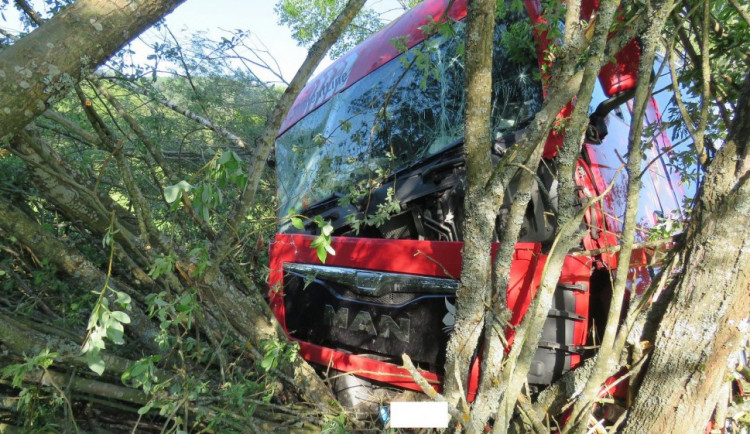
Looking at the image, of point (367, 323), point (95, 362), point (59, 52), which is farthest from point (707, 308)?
point (59, 52)

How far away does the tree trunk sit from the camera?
195 cm

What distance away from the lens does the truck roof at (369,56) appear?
327cm

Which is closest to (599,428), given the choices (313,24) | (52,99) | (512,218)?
(512,218)

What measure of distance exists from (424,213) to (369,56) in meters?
1.38

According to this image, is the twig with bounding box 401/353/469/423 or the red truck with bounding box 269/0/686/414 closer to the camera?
the twig with bounding box 401/353/469/423

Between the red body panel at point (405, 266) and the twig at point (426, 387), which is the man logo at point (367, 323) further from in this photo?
the twig at point (426, 387)

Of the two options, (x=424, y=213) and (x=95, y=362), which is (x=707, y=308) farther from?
(x=95, y=362)

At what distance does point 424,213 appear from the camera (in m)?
2.86

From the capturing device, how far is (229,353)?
2.91m

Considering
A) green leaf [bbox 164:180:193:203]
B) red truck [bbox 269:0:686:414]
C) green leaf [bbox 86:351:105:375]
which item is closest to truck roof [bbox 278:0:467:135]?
red truck [bbox 269:0:686:414]

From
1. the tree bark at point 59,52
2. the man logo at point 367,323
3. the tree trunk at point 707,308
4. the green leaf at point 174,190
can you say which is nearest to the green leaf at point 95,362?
the green leaf at point 174,190

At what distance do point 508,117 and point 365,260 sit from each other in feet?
3.59

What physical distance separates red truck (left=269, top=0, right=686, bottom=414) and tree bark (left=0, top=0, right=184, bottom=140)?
0.86m

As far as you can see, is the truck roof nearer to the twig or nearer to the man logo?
the man logo
